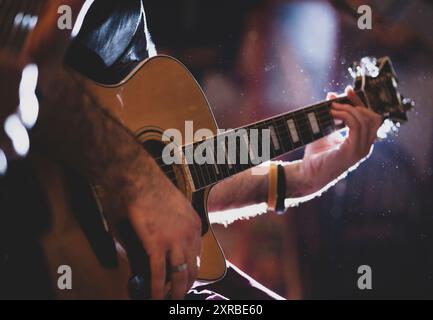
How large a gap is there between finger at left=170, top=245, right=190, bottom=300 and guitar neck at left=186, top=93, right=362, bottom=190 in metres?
0.16

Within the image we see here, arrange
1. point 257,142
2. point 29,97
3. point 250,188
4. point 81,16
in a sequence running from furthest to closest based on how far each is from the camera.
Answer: point 250,188 < point 257,142 < point 81,16 < point 29,97

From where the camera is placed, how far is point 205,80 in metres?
1.23

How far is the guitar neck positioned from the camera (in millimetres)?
1083

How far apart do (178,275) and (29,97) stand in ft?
1.40

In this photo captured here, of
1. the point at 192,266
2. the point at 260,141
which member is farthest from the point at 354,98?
the point at 192,266

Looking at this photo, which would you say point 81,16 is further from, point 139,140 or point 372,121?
point 372,121

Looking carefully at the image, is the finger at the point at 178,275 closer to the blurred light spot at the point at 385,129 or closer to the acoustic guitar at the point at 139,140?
the acoustic guitar at the point at 139,140

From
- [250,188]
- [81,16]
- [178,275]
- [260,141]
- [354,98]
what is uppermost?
[81,16]

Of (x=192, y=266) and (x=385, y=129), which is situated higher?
(x=385, y=129)

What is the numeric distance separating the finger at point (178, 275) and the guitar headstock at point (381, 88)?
25.5 inches

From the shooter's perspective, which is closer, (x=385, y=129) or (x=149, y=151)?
(x=149, y=151)

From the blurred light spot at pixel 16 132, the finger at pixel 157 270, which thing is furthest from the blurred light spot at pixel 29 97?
the finger at pixel 157 270

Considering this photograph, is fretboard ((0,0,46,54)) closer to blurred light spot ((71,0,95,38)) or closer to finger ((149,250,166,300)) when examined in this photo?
blurred light spot ((71,0,95,38))

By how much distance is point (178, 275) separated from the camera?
0.97 meters
